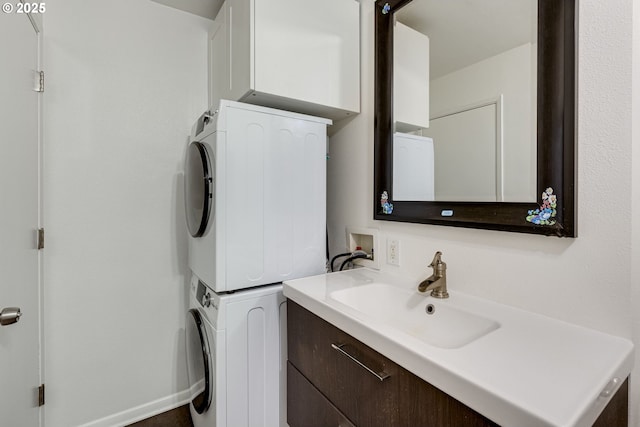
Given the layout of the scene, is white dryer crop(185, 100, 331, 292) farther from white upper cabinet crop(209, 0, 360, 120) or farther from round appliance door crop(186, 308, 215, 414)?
round appliance door crop(186, 308, 215, 414)

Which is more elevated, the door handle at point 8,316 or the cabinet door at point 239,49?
the cabinet door at point 239,49

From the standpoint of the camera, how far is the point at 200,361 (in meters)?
1.47

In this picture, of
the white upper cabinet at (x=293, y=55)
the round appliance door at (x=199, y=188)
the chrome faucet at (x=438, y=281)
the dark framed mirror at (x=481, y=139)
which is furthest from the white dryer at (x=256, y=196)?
the chrome faucet at (x=438, y=281)

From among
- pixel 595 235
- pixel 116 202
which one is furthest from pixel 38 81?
pixel 595 235

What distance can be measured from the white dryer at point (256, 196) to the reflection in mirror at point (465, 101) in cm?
45

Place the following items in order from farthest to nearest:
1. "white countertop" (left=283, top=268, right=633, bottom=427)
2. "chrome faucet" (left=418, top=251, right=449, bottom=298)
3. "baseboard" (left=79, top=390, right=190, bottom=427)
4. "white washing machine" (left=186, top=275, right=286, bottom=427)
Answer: "baseboard" (left=79, top=390, right=190, bottom=427)
"white washing machine" (left=186, top=275, right=286, bottom=427)
"chrome faucet" (left=418, top=251, right=449, bottom=298)
"white countertop" (left=283, top=268, right=633, bottom=427)

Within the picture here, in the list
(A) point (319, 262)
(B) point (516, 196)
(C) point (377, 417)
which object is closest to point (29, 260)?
(A) point (319, 262)

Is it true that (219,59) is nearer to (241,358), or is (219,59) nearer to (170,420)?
(241,358)

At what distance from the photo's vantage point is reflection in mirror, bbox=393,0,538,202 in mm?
1002

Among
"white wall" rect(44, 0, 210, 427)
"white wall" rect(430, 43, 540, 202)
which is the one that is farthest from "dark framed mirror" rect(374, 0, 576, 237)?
"white wall" rect(44, 0, 210, 427)

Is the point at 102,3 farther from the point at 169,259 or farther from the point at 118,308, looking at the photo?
the point at 118,308

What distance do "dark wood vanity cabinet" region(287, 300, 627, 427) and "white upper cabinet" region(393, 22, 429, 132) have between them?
962mm

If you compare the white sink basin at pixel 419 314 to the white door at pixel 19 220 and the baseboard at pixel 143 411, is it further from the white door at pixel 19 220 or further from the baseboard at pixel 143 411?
the baseboard at pixel 143 411

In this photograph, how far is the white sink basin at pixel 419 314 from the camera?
1.03m
